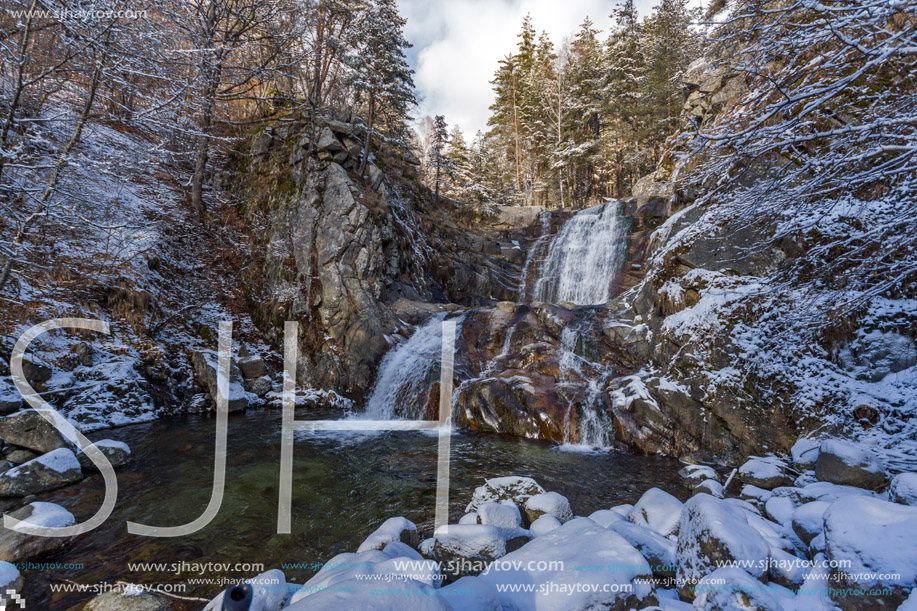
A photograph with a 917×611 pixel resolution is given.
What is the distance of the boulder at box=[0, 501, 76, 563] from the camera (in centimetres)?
348

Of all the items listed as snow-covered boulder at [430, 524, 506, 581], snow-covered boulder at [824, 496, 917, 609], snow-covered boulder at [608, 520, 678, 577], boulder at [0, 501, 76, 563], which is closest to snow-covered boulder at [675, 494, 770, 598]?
snow-covered boulder at [608, 520, 678, 577]

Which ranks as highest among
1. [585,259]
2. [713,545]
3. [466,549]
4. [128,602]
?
[585,259]

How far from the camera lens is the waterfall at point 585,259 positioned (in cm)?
1512

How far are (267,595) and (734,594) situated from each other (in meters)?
3.18

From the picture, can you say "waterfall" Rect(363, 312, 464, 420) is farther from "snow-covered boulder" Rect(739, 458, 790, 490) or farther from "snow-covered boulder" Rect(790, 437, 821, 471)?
"snow-covered boulder" Rect(790, 437, 821, 471)

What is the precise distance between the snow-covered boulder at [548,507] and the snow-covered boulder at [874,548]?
2439mm

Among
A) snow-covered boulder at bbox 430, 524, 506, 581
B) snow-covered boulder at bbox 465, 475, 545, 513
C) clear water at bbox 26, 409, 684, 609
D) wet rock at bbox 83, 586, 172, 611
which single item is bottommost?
clear water at bbox 26, 409, 684, 609

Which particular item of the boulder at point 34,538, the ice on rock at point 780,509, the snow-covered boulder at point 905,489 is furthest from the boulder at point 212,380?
the snow-covered boulder at point 905,489

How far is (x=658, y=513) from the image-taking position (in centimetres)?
394

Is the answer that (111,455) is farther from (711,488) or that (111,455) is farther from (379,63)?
(379,63)

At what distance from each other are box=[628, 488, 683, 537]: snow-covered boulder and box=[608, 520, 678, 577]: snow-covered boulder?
1.04 ft

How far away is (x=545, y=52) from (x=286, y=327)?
102ft

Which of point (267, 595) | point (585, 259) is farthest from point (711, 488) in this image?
point (585, 259)

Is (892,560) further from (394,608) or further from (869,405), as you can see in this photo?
(869,405)
